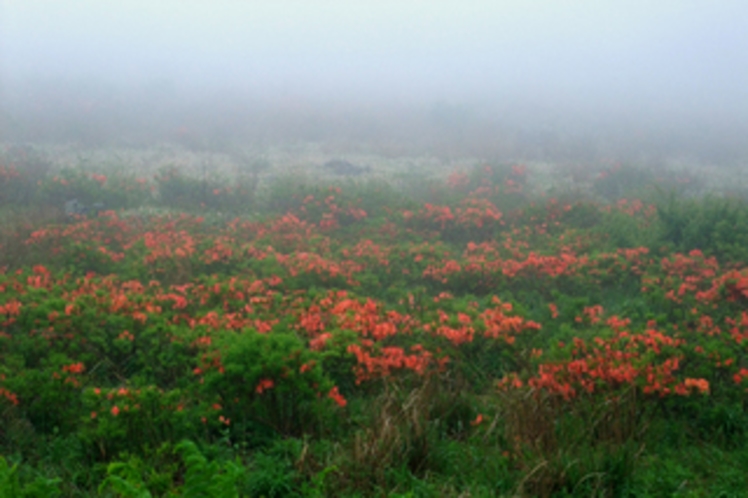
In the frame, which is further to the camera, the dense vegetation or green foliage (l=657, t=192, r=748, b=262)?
green foliage (l=657, t=192, r=748, b=262)

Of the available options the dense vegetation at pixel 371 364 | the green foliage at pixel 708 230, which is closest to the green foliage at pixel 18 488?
the dense vegetation at pixel 371 364

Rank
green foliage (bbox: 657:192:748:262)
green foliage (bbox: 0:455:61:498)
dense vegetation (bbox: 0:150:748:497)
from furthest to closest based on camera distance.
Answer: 1. green foliage (bbox: 657:192:748:262)
2. dense vegetation (bbox: 0:150:748:497)
3. green foliage (bbox: 0:455:61:498)

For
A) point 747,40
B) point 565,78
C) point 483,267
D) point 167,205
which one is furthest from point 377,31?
point 483,267

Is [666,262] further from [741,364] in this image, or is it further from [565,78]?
[565,78]

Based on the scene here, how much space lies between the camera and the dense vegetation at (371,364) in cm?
333

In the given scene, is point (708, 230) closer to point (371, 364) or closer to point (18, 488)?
point (371, 364)

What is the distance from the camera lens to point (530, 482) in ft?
10.4

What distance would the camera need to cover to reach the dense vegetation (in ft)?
10.9

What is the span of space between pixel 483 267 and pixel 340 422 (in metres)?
5.45

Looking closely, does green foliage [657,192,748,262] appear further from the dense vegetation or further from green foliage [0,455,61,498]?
green foliage [0,455,61,498]

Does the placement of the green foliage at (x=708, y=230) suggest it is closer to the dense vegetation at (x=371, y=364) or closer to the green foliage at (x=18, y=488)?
the dense vegetation at (x=371, y=364)

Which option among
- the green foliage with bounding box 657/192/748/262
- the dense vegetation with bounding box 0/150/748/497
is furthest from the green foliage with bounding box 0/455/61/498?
the green foliage with bounding box 657/192/748/262

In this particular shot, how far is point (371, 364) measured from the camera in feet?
16.4

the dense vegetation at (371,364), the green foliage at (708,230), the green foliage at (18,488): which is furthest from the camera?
the green foliage at (708,230)
